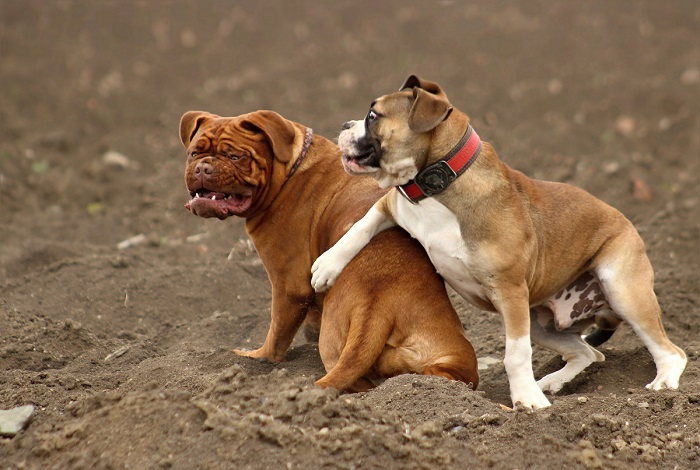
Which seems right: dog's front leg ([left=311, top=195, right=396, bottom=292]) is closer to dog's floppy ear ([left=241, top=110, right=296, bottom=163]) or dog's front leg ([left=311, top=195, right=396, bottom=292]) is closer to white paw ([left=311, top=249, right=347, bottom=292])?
white paw ([left=311, top=249, right=347, bottom=292])

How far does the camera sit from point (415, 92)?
18.6 ft

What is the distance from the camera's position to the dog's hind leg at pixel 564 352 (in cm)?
657

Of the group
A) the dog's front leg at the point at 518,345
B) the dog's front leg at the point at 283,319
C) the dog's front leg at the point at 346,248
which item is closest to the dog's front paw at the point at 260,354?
the dog's front leg at the point at 283,319

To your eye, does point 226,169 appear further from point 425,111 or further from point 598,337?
point 598,337

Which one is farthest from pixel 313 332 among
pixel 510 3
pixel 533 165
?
pixel 510 3

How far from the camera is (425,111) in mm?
5523

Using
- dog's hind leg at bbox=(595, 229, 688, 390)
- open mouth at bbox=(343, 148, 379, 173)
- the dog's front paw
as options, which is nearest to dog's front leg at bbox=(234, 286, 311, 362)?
the dog's front paw

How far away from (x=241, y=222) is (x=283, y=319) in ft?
13.6

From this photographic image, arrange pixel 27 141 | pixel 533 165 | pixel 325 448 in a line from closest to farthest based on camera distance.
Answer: pixel 325 448 < pixel 533 165 < pixel 27 141

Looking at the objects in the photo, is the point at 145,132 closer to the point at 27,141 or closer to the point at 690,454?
the point at 27,141

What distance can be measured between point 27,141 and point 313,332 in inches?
319

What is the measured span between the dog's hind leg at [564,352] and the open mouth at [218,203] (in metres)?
2.14

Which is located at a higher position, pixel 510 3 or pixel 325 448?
pixel 510 3

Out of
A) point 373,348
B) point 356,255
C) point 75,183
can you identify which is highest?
point 356,255
